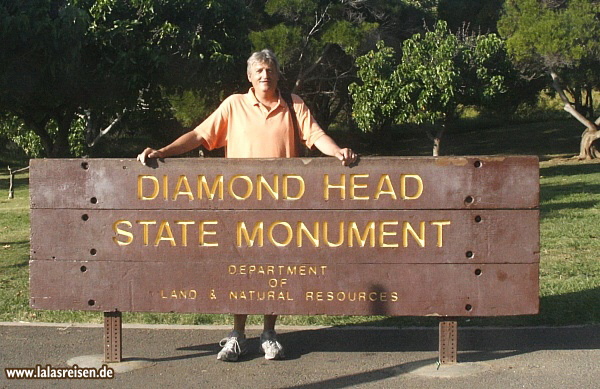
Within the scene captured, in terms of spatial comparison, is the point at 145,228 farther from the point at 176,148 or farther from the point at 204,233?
the point at 176,148

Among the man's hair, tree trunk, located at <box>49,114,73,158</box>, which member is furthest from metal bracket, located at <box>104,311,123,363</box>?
tree trunk, located at <box>49,114,73,158</box>

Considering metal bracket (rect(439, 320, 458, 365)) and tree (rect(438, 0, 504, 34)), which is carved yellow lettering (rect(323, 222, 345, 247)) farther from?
tree (rect(438, 0, 504, 34))

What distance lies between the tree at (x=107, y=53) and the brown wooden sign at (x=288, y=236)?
7787 mm

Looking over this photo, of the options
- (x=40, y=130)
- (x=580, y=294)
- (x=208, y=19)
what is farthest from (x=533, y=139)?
(x=580, y=294)

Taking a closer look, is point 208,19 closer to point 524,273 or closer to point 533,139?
point 524,273

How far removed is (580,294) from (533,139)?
2965cm

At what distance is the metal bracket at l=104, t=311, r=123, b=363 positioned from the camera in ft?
18.7

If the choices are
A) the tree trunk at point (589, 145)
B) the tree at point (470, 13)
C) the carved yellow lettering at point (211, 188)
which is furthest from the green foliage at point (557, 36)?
the carved yellow lettering at point (211, 188)

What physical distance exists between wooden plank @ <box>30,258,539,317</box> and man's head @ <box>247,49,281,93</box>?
1.11 meters

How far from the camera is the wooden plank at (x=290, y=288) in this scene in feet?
17.8

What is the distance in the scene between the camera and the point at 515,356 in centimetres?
580

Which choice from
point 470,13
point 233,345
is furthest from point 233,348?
point 470,13

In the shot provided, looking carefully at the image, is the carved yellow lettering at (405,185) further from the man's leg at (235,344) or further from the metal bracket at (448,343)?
the man's leg at (235,344)

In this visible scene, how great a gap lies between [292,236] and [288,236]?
1.0 inches
